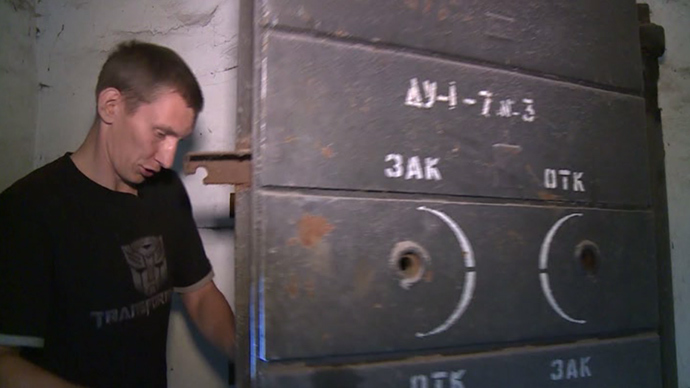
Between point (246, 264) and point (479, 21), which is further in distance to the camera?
point (479, 21)

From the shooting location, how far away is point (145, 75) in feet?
3.01

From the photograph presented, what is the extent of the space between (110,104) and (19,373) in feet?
1.73

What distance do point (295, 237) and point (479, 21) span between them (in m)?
0.45

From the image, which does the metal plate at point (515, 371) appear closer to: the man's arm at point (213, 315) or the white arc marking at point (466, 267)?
the white arc marking at point (466, 267)

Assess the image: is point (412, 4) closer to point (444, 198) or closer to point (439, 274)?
point (444, 198)

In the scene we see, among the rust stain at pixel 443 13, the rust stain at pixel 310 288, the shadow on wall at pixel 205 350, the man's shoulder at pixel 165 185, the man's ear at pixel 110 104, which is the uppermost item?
the rust stain at pixel 443 13

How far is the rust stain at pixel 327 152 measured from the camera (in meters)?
0.60

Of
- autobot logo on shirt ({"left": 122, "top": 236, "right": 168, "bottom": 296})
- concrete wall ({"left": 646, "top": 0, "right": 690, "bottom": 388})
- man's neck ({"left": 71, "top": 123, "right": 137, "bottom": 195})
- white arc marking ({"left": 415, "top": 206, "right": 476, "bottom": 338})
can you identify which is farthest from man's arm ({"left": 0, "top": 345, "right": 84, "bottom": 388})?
concrete wall ({"left": 646, "top": 0, "right": 690, "bottom": 388})

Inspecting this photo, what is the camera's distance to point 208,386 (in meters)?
1.14

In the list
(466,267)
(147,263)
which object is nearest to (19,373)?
(147,263)

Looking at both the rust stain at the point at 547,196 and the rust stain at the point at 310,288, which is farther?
the rust stain at the point at 547,196

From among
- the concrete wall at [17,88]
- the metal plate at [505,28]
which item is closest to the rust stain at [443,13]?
the metal plate at [505,28]

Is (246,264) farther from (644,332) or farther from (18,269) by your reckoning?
(644,332)

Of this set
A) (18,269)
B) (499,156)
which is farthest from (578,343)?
(18,269)
